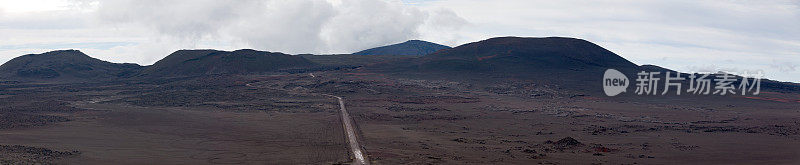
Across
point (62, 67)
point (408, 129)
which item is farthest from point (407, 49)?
point (408, 129)

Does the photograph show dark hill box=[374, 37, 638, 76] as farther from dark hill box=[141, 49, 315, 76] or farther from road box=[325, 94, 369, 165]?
road box=[325, 94, 369, 165]

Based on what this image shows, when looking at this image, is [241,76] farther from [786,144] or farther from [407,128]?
[786,144]

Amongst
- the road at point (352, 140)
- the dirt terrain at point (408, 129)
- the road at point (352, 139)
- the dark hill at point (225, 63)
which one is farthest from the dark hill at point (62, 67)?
the road at point (352, 140)

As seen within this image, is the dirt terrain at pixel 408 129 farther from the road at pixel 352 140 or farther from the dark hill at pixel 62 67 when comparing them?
the dark hill at pixel 62 67

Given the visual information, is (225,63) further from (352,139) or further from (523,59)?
(352,139)

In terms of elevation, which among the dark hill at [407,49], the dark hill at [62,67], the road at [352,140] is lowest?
the road at [352,140]

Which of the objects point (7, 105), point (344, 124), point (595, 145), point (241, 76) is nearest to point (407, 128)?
point (344, 124)
